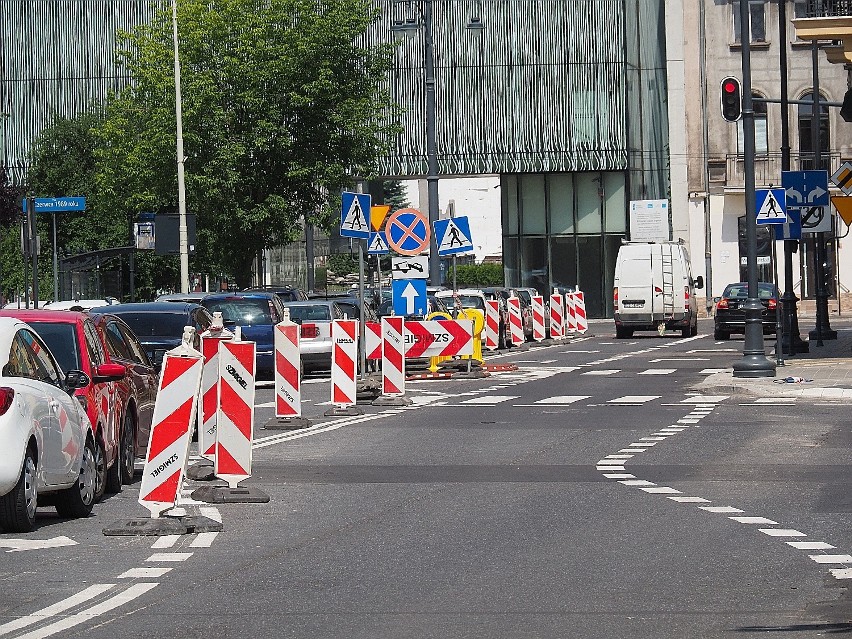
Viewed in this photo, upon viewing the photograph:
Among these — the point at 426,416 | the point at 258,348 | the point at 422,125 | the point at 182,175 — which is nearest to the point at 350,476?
the point at 426,416

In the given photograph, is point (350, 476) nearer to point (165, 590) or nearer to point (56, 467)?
point (56, 467)

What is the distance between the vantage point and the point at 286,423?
22016 mm

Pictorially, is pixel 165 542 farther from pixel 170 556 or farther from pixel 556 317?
pixel 556 317

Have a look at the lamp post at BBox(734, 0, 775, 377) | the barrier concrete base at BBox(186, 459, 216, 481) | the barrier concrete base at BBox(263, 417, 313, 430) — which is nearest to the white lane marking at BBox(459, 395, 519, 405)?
the lamp post at BBox(734, 0, 775, 377)

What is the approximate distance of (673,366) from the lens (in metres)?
36.2

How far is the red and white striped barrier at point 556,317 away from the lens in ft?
171

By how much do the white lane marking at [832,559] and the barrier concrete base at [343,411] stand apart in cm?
1372

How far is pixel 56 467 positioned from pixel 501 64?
62219mm

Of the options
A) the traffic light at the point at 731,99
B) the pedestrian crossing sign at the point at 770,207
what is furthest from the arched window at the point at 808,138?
the traffic light at the point at 731,99

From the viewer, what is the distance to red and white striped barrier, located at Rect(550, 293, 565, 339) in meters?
52.1

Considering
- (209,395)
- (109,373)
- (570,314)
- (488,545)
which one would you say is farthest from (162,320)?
(570,314)

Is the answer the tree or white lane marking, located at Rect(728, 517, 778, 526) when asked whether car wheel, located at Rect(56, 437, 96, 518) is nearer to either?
white lane marking, located at Rect(728, 517, 778, 526)

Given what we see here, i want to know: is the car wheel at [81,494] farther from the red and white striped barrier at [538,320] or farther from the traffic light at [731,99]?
the red and white striped barrier at [538,320]

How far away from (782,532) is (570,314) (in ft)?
144
